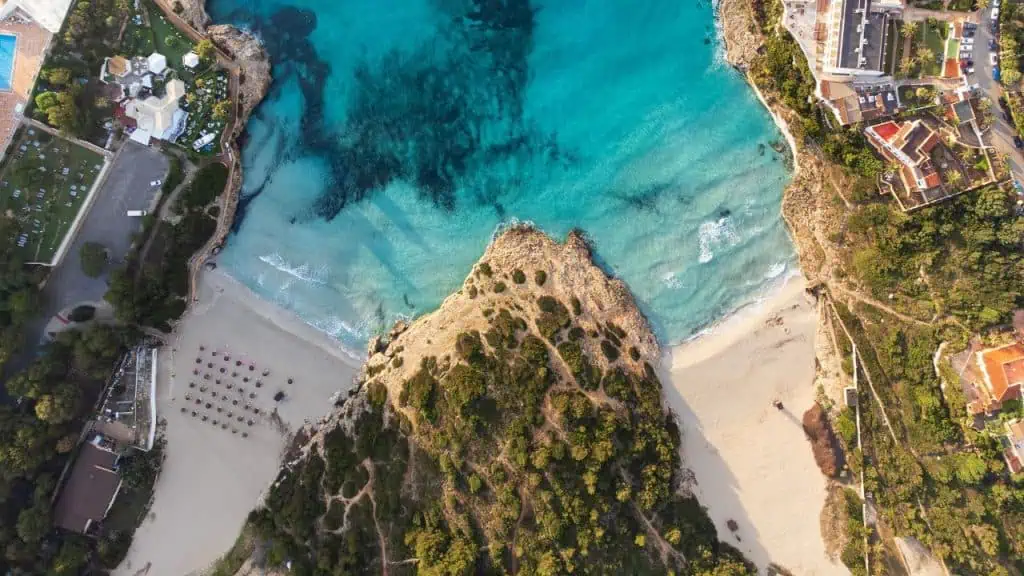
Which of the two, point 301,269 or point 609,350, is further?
point 301,269

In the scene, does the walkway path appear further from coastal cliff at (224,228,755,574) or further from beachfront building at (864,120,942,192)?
beachfront building at (864,120,942,192)

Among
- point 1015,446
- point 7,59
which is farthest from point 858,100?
point 7,59

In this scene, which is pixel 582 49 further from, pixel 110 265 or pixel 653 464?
pixel 110 265

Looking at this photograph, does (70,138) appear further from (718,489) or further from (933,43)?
(933,43)

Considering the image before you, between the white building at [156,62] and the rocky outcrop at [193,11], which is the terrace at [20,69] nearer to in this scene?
the white building at [156,62]

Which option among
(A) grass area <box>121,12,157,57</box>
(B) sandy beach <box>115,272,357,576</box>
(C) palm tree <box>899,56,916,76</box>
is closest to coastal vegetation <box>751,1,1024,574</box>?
(C) palm tree <box>899,56,916,76</box>
